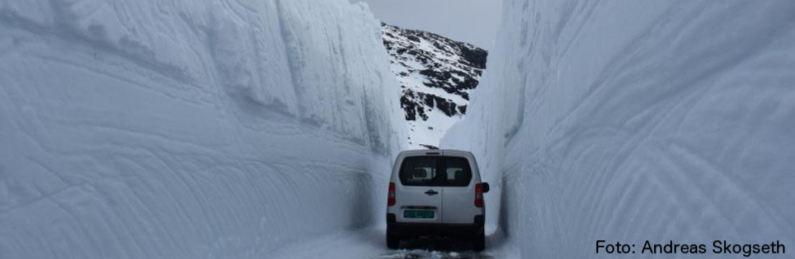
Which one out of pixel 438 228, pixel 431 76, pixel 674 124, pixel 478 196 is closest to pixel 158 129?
pixel 674 124

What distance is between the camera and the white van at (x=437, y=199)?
28.7 feet

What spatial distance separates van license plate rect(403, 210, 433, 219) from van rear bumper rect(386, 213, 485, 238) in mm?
102

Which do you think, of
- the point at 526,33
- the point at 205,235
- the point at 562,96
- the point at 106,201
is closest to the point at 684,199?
the point at 562,96

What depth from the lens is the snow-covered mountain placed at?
272ft

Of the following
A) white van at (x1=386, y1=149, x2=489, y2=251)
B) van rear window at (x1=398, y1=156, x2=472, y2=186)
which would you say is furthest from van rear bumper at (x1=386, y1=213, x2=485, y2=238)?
van rear window at (x1=398, y1=156, x2=472, y2=186)

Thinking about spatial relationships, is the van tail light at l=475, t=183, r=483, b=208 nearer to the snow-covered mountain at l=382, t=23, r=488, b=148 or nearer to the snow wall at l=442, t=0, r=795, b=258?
the snow wall at l=442, t=0, r=795, b=258

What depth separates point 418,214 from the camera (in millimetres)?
8836

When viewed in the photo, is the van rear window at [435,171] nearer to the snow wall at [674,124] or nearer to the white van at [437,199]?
the white van at [437,199]

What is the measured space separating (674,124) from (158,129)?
3584 millimetres

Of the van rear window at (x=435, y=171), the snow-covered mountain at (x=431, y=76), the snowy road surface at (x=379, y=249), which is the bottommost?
the snowy road surface at (x=379, y=249)

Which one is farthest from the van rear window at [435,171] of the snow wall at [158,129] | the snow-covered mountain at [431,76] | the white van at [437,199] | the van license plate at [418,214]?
the snow-covered mountain at [431,76]

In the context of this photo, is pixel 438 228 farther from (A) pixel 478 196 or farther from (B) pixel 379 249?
(B) pixel 379 249

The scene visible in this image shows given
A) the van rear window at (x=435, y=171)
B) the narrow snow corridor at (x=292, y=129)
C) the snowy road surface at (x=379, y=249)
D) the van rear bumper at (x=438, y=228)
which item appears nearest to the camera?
the narrow snow corridor at (x=292, y=129)

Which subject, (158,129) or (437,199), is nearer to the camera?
(158,129)
